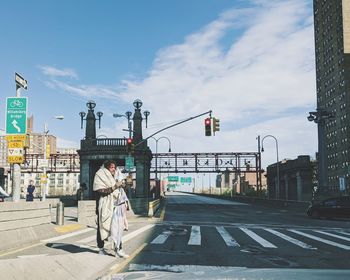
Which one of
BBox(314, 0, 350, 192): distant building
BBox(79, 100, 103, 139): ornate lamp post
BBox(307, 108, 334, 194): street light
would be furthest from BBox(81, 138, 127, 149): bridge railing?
BBox(314, 0, 350, 192): distant building

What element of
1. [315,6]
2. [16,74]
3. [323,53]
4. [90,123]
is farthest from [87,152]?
[315,6]

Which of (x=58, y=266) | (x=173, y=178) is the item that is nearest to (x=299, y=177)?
(x=58, y=266)

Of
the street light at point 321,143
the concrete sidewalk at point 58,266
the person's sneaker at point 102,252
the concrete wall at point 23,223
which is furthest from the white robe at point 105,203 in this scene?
the street light at point 321,143

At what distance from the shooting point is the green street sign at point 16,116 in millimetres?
12859

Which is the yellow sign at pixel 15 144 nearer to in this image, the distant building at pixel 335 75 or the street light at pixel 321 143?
the street light at pixel 321 143

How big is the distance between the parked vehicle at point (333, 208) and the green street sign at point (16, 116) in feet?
72.8

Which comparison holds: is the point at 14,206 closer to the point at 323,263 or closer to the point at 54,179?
the point at 323,263

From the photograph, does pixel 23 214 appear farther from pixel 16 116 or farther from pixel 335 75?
pixel 335 75

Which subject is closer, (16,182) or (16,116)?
(16,116)

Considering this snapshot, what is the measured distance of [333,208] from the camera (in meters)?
29.2

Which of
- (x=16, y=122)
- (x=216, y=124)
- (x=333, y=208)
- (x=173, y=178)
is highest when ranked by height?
(x=216, y=124)

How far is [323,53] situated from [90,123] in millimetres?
119396

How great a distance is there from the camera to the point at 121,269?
26.2 ft

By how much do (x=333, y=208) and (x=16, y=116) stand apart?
22467mm
